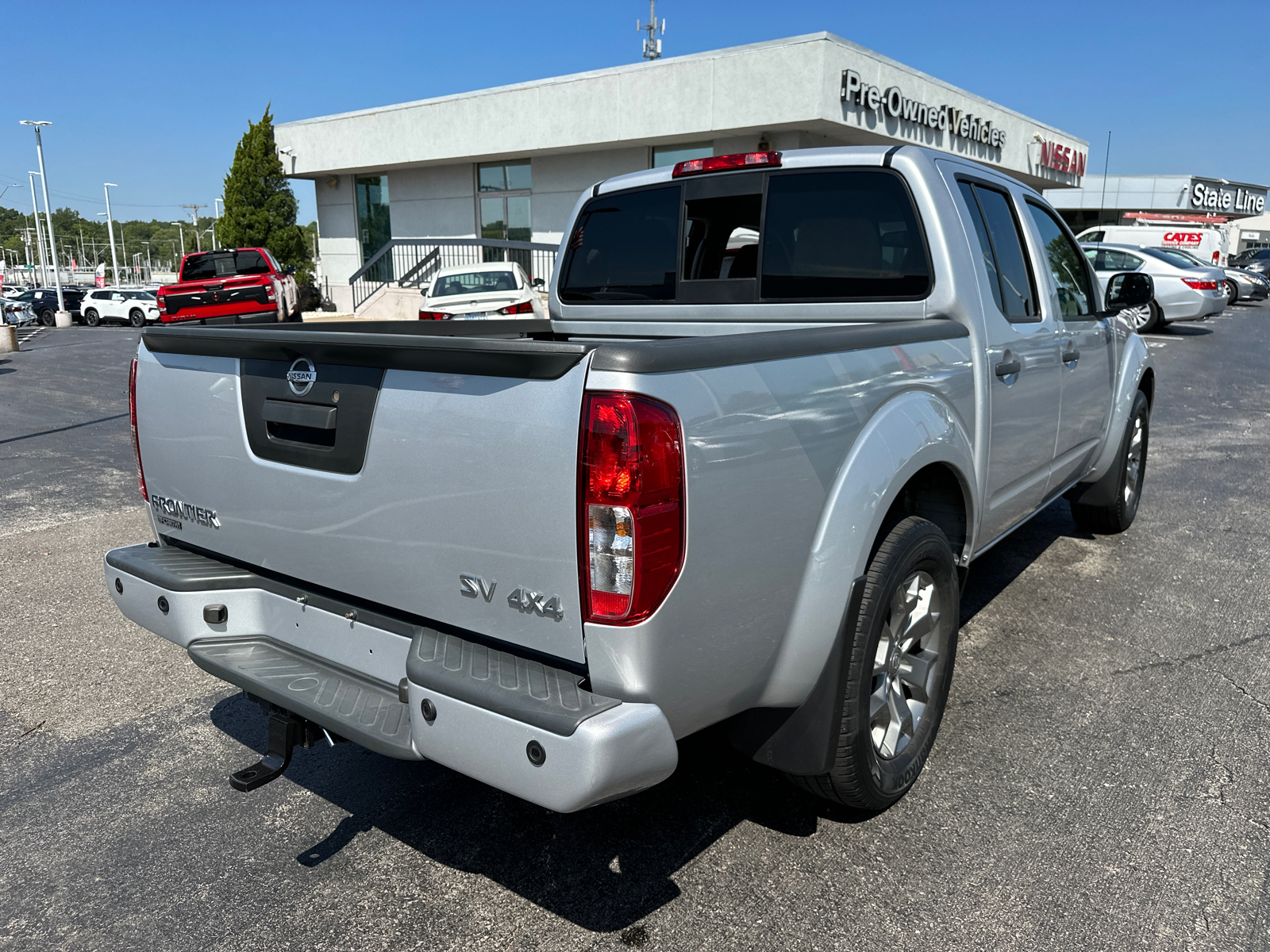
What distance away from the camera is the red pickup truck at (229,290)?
2136 cm

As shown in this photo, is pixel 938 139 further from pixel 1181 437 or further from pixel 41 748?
pixel 41 748

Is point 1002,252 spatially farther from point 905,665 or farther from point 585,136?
point 585,136

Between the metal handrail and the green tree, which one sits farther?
the green tree

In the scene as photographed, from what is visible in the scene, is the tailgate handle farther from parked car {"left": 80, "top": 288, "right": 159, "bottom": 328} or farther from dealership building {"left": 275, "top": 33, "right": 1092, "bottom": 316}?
parked car {"left": 80, "top": 288, "right": 159, "bottom": 328}

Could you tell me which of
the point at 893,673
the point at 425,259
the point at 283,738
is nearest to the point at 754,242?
the point at 893,673

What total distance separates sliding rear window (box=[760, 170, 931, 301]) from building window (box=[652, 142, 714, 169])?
18.6 m

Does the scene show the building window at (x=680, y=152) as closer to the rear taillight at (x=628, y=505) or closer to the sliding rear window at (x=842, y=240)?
the sliding rear window at (x=842, y=240)

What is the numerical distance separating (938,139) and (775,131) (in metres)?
4.70

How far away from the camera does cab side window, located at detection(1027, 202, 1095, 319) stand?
4398 mm

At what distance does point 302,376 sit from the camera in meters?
2.58

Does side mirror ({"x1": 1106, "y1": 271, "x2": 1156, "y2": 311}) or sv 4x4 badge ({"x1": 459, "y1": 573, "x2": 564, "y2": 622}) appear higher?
side mirror ({"x1": 1106, "y1": 271, "x2": 1156, "y2": 311})

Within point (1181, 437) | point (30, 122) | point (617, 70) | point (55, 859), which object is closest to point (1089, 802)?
point (55, 859)

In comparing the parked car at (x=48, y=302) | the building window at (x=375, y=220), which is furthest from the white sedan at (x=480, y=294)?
the parked car at (x=48, y=302)

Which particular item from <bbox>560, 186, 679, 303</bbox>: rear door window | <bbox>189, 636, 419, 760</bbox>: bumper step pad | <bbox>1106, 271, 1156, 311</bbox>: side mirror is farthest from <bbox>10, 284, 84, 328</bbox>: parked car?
<bbox>1106, 271, 1156, 311</bbox>: side mirror
